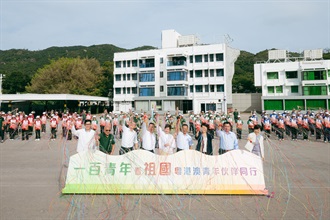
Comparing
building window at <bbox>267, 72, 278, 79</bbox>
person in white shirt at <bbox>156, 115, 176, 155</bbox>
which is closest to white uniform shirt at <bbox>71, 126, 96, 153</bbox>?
person in white shirt at <bbox>156, 115, 176, 155</bbox>

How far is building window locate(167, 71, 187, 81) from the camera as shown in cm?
4294

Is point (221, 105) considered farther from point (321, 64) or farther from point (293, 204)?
point (293, 204)

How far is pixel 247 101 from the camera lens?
158 ft

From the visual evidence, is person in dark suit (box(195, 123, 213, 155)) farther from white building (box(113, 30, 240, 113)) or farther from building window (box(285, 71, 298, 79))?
building window (box(285, 71, 298, 79))

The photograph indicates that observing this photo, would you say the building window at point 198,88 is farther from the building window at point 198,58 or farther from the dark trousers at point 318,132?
the dark trousers at point 318,132

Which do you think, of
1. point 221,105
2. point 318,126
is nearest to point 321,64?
point 221,105

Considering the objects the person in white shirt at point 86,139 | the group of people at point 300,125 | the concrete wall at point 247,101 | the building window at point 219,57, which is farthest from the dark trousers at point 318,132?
the concrete wall at point 247,101

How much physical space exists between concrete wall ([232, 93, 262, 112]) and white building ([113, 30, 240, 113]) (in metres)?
3.55

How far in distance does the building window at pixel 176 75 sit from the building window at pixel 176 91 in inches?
68.0

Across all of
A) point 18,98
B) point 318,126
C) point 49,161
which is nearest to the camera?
point 49,161

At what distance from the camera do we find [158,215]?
5.02 meters

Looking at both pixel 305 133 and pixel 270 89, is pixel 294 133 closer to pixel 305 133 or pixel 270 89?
pixel 305 133

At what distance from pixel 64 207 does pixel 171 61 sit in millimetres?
40563

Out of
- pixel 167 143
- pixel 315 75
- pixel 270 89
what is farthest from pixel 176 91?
pixel 167 143
